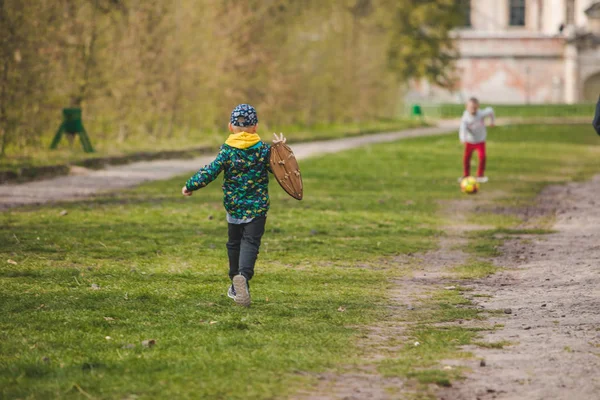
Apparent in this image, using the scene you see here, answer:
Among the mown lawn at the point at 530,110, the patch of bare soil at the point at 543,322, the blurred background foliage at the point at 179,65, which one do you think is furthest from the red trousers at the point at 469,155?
the mown lawn at the point at 530,110

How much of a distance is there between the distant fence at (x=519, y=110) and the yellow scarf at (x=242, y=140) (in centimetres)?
6164

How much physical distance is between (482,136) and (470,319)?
1347cm

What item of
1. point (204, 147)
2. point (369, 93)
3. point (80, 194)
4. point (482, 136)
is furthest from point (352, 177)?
point (369, 93)

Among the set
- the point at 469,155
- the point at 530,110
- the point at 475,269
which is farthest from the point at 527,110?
the point at 475,269

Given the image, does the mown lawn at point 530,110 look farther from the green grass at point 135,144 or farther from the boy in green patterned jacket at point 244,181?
the boy in green patterned jacket at point 244,181

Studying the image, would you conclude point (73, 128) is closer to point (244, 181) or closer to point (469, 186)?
point (469, 186)

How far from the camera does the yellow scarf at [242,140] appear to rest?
879cm

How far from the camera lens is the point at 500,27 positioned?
303ft

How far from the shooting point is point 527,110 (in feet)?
234

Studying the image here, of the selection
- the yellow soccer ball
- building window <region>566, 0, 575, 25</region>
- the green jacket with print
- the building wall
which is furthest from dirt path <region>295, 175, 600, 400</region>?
building window <region>566, 0, 575, 25</region>

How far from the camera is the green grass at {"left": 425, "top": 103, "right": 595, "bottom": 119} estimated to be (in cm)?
7094

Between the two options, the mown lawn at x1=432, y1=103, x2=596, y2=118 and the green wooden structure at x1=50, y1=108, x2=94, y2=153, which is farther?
the mown lawn at x1=432, y1=103, x2=596, y2=118

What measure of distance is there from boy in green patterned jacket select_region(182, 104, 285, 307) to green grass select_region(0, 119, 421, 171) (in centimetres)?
1227

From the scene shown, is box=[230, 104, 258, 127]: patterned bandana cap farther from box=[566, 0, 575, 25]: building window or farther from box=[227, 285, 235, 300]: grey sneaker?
box=[566, 0, 575, 25]: building window
